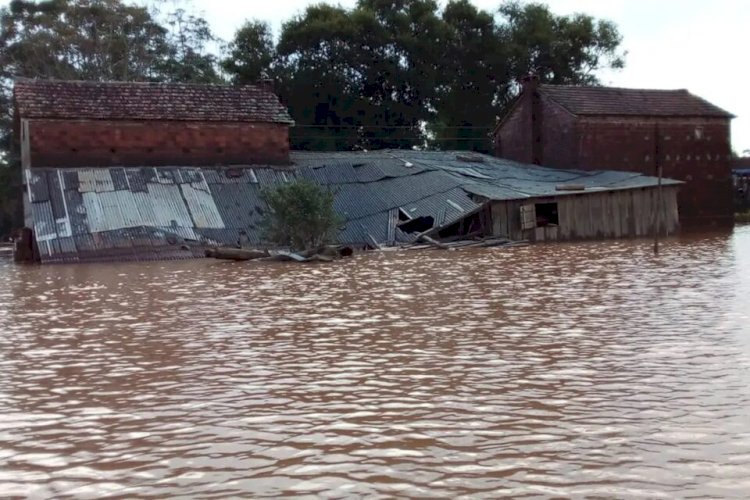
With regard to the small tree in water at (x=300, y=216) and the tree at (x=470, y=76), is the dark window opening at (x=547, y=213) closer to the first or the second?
the small tree in water at (x=300, y=216)

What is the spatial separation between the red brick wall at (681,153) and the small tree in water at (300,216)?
56.2 ft

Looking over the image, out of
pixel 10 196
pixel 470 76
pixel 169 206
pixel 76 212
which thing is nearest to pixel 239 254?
pixel 169 206

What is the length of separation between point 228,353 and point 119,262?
18229 mm

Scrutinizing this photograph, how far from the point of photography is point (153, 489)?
16.4ft

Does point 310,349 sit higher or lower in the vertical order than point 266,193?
lower

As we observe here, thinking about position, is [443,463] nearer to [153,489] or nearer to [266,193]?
[153,489]

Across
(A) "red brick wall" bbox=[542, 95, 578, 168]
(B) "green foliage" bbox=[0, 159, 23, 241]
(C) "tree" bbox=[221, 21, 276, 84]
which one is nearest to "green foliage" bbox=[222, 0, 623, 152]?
(C) "tree" bbox=[221, 21, 276, 84]

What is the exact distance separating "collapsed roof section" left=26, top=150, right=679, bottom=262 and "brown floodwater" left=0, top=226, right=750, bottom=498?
1265cm

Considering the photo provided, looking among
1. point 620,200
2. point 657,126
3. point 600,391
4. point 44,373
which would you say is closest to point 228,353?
point 44,373

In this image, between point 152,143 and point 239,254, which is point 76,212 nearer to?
point 152,143

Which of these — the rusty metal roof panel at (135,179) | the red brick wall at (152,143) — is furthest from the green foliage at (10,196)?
the rusty metal roof panel at (135,179)

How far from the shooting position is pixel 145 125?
32344 millimetres

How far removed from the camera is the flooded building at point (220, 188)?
92.8 ft

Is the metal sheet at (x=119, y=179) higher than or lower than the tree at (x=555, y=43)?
lower
